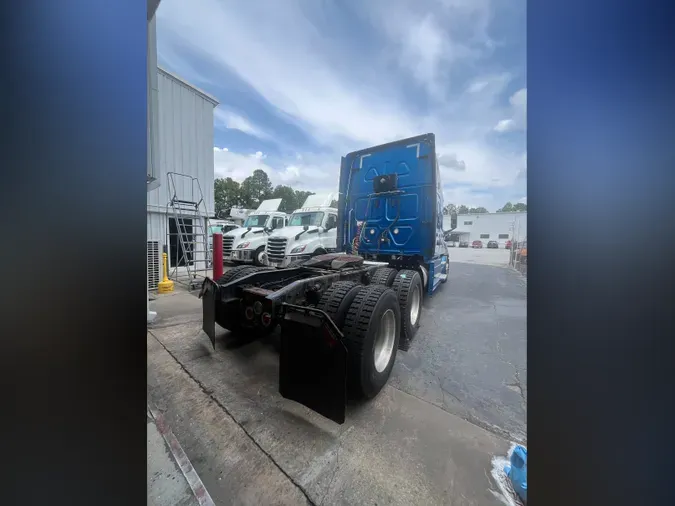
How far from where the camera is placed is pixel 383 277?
4367 mm

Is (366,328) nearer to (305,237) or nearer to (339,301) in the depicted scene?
(339,301)

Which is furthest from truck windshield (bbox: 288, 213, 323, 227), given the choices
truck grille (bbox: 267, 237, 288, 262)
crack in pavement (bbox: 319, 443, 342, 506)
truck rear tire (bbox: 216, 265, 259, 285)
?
crack in pavement (bbox: 319, 443, 342, 506)

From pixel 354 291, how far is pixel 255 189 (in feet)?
166

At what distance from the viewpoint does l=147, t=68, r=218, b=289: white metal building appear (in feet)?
31.9

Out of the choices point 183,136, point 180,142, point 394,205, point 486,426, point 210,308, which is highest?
point 183,136

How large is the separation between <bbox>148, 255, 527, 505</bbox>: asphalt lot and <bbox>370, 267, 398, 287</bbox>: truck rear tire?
1051mm

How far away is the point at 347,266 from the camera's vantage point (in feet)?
13.7

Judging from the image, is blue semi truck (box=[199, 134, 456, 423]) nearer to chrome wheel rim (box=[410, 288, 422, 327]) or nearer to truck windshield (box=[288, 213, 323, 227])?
chrome wheel rim (box=[410, 288, 422, 327])

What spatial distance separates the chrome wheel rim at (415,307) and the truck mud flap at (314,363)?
252 cm

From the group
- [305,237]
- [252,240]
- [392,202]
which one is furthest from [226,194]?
[392,202]
